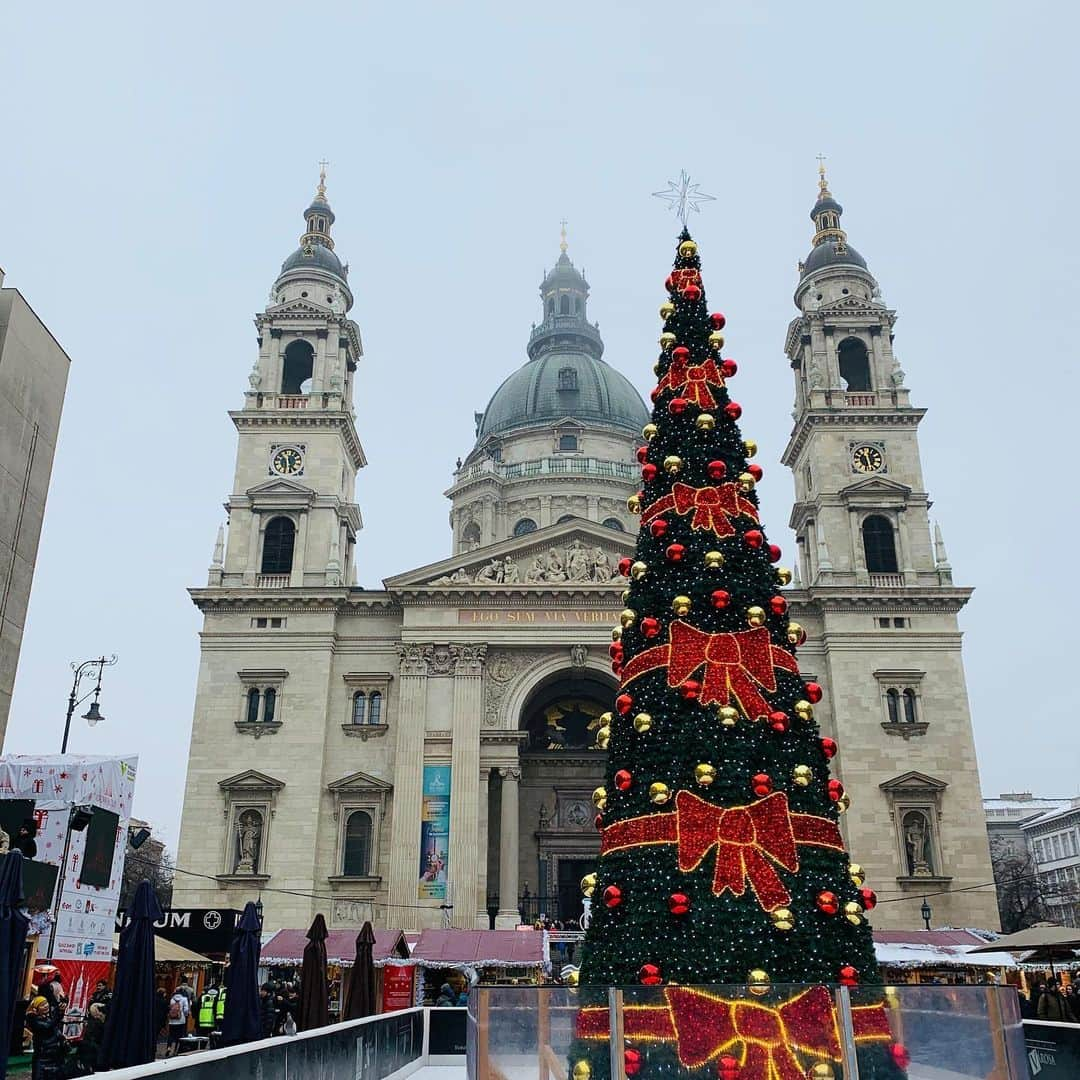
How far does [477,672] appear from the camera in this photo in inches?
1633

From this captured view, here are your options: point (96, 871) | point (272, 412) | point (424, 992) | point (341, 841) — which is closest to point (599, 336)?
point (272, 412)

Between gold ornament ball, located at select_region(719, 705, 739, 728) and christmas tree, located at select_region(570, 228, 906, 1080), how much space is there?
0.09 ft

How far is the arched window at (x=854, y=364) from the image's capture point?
4838cm

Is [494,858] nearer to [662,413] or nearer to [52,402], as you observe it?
[52,402]

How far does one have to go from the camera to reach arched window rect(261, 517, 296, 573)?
44.1 meters

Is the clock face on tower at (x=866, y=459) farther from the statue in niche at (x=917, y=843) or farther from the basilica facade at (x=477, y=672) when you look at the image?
the statue in niche at (x=917, y=843)

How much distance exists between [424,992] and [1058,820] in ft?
280

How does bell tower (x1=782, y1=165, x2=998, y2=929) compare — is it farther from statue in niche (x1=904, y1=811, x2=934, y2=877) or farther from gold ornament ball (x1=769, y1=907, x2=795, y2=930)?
gold ornament ball (x1=769, y1=907, x2=795, y2=930)

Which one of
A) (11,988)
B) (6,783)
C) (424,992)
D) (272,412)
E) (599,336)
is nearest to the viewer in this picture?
(11,988)

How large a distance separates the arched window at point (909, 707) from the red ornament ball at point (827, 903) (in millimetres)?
31811

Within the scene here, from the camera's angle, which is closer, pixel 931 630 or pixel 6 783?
pixel 6 783

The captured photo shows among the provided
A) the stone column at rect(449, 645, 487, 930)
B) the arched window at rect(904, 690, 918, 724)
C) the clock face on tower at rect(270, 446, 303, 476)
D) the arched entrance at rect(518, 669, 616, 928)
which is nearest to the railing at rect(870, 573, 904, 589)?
the arched window at rect(904, 690, 918, 724)

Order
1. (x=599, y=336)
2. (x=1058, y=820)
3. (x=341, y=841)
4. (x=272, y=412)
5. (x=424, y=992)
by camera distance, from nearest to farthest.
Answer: (x=424, y=992)
(x=341, y=841)
(x=272, y=412)
(x=599, y=336)
(x=1058, y=820)

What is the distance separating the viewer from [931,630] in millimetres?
42375
